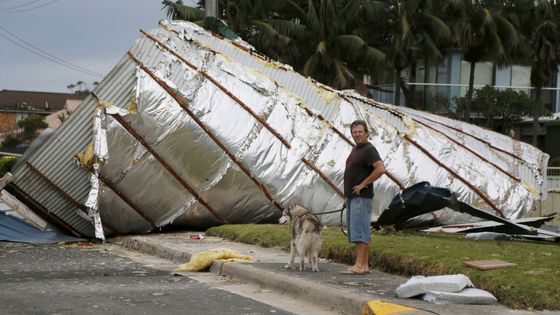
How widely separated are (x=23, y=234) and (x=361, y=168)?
8010 mm

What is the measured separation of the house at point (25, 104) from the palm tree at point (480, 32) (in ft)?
194

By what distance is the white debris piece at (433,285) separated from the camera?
25.4 ft

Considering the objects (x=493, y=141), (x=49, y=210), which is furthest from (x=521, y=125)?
(x=49, y=210)

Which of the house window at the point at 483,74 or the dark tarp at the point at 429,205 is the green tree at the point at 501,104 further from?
the dark tarp at the point at 429,205

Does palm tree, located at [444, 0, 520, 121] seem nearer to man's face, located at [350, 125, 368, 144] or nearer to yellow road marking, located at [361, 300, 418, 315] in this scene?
man's face, located at [350, 125, 368, 144]

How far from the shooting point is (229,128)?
1533 cm

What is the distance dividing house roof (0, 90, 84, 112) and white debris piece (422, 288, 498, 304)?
3849 inches

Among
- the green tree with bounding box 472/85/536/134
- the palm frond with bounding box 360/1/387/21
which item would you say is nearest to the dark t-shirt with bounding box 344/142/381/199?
the palm frond with bounding box 360/1/387/21

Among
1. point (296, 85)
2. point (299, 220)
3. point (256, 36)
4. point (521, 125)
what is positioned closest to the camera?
point (299, 220)

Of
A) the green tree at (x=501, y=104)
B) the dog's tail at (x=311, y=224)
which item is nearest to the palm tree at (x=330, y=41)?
the green tree at (x=501, y=104)

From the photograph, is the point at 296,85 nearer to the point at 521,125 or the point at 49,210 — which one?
the point at 49,210

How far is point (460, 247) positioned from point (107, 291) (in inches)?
181

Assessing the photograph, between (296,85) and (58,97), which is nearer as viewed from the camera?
(296,85)

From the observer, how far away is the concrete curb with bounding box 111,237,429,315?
714cm
